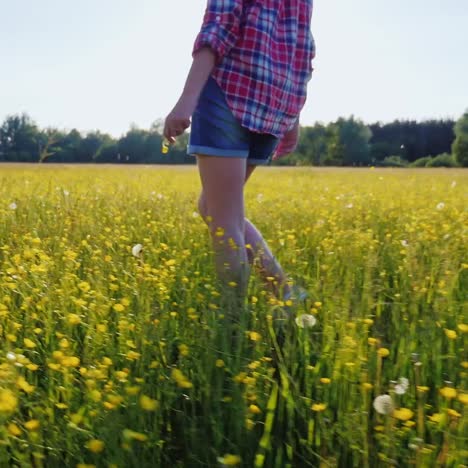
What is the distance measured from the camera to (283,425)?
1607 mm

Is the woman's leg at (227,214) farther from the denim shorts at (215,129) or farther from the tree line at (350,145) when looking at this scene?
the tree line at (350,145)

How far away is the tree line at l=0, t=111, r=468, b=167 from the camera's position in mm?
39213

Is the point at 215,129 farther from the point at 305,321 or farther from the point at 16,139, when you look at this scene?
the point at 16,139

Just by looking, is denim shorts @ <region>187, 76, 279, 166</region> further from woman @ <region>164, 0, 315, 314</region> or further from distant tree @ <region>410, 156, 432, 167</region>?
distant tree @ <region>410, 156, 432, 167</region>

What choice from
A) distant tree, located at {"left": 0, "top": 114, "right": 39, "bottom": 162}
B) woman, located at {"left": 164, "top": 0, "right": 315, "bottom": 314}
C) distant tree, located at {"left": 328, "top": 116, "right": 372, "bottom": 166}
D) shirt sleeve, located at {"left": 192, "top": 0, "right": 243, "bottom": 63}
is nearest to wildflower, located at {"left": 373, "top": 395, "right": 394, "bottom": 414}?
woman, located at {"left": 164, "top": 0, "right": 315, "bottom": 314}

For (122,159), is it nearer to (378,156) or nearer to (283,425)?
(378,156)

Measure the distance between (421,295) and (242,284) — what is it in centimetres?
62

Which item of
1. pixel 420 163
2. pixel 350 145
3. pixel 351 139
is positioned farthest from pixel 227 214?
pixel 351 139

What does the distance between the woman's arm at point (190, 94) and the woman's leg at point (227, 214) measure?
198 mm

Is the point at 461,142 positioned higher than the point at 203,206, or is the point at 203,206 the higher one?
the point at 461,142

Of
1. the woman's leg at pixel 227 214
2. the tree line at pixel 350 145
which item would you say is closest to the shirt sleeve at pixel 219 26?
the woman's leg at pixel 227 214

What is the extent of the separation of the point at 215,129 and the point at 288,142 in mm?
669

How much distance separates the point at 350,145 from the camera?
61.4 m

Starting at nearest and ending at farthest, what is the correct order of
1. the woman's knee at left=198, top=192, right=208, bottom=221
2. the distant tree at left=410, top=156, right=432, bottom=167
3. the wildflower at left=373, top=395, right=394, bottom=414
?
1. the wildflower at left=373, top=395, right=394, bottom=414
2. the woman's knee at left=198, top=192, right=208, bottom=221
3. the distant tree at left=410, top=156, right=432, bottom=167
